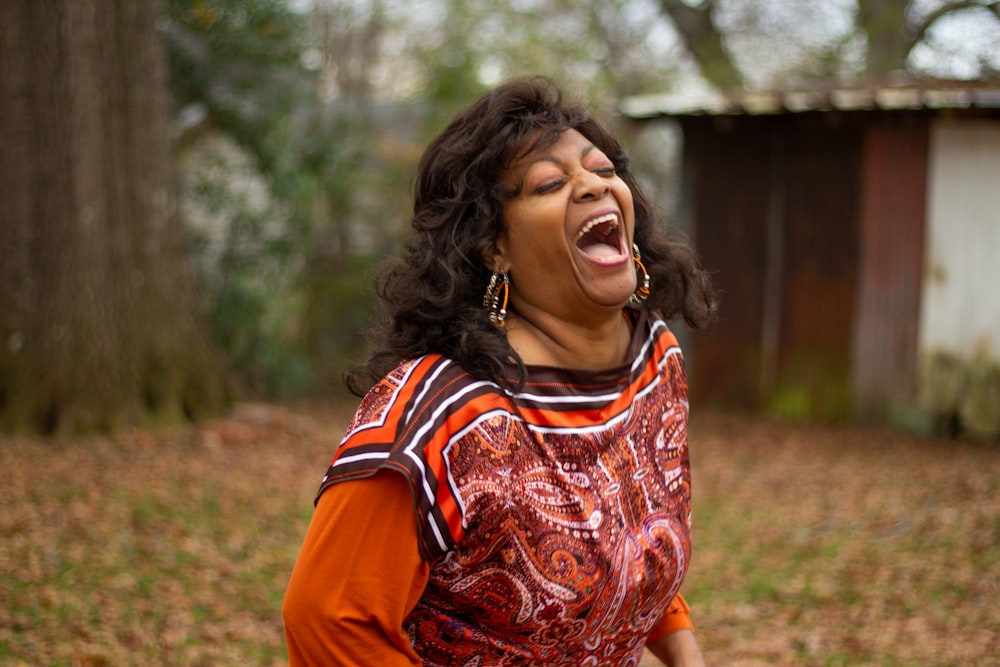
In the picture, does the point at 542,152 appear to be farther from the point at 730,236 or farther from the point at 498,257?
the point at 730,236

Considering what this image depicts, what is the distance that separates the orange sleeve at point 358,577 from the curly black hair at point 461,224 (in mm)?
351

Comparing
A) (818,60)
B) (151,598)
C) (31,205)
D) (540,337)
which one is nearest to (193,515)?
(151,598)

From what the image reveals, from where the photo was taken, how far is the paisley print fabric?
1881 mm

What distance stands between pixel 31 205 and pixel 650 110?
554 centimetres

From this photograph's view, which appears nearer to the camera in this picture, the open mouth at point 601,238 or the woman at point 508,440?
the woman at point 508,440

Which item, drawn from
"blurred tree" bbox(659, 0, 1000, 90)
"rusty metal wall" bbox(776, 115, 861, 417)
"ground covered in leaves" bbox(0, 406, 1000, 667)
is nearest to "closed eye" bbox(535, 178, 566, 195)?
"ground covered in leaves" bbox(0, 406, 1000, 667)

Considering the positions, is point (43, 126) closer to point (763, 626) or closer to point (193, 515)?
point (193, 515)

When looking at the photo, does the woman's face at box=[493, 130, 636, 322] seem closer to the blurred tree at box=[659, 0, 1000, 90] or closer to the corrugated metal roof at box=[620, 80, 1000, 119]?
the corrugated metal roof at box=[620, 80, 1000, 119]

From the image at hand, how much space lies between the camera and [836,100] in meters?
9.08

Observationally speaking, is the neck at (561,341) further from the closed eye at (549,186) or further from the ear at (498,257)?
the closed eye at (549,186)

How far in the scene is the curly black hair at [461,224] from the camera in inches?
83.5

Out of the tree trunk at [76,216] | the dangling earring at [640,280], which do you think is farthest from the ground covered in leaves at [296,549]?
the dangling earring at [640,280]

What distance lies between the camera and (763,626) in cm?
514

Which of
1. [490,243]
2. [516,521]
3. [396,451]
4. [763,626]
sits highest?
[490,243]
